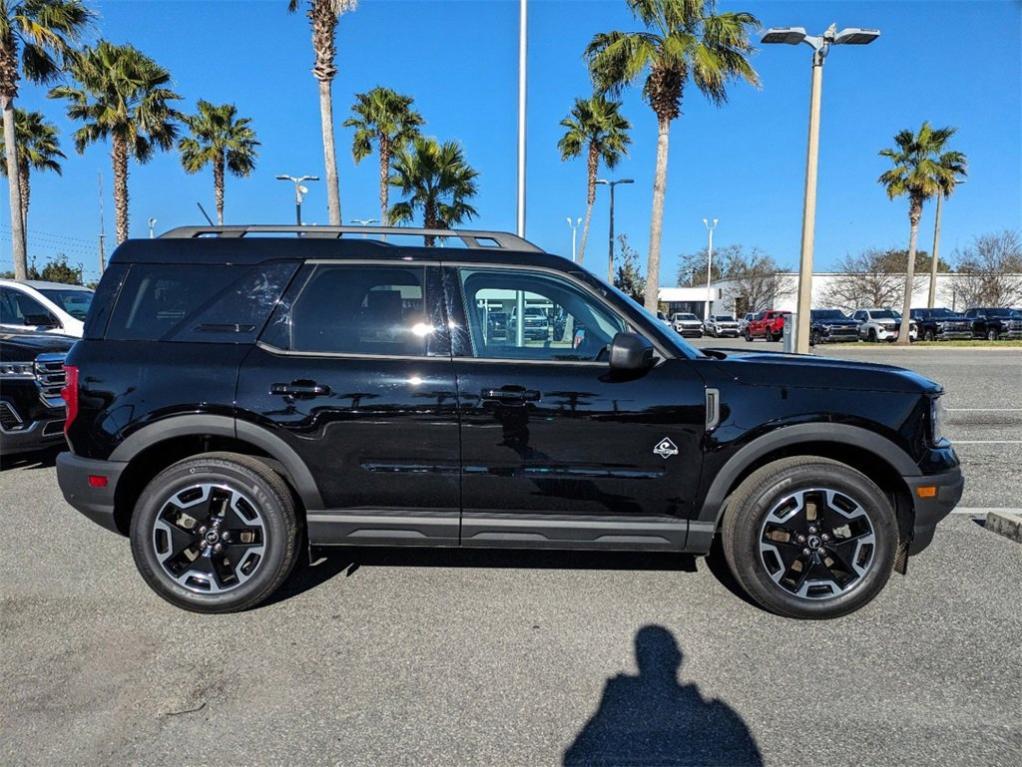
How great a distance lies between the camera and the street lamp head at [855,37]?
1248 centimetres

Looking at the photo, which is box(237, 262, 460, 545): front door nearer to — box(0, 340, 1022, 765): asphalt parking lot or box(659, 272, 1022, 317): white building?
box(0, 340, 1022, 765): asphalt parking lot

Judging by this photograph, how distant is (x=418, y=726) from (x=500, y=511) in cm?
112

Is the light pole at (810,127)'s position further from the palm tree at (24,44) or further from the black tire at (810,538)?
the palm tree at (24,44)

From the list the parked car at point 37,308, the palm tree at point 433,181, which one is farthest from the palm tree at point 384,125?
the parked car at point 37,308

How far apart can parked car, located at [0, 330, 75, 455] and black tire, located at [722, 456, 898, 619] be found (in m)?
5.97

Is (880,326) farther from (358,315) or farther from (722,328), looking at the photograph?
(358,315)

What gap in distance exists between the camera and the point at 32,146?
29.3 metres

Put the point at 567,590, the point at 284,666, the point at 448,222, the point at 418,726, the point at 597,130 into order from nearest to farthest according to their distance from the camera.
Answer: the point at 418,726, the point at 284,666, the point at 567,590, the point at 448,222, the point at 597,130

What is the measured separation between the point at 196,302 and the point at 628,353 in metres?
2.29

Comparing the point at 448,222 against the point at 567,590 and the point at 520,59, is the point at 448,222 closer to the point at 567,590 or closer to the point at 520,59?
the point at 520,59

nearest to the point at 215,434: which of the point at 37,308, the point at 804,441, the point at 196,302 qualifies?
the point at 196,302

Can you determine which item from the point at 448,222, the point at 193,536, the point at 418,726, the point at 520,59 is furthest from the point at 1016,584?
the point at 448,222

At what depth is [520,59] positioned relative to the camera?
13.4 m

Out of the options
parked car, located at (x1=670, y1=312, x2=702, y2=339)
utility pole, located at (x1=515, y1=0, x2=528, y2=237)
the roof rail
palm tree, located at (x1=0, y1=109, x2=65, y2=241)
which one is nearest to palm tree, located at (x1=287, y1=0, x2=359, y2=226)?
utility pole, located at (x1=515, y1=0, x2=528, y2=237)
